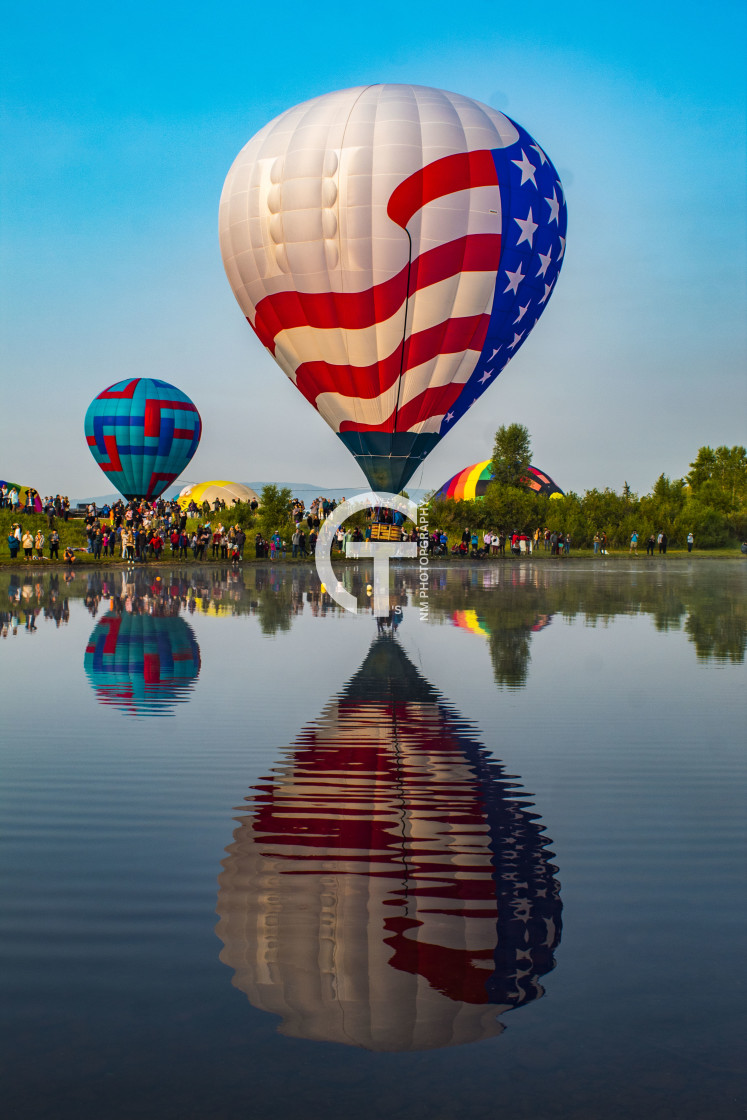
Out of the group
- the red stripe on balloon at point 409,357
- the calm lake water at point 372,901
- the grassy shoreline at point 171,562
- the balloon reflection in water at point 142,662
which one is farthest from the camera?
the grassy shoreline at point 171,562

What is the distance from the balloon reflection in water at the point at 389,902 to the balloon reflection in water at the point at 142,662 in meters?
2.80

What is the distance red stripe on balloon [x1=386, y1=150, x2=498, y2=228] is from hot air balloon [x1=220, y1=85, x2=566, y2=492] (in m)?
0.03

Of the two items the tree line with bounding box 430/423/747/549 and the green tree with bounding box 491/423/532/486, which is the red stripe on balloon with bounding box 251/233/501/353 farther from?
the green tree with bounding box 491/423/532/486

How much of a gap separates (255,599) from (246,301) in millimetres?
8959

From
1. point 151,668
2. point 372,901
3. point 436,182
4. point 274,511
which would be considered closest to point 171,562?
point 274,511

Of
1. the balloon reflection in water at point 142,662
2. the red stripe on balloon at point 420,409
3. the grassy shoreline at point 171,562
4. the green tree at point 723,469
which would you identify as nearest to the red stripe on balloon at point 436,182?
the red stripe on balloon at point 420,409

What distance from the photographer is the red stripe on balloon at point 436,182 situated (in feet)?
75.0

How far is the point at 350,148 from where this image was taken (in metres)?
23.3

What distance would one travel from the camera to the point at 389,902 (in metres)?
3.88

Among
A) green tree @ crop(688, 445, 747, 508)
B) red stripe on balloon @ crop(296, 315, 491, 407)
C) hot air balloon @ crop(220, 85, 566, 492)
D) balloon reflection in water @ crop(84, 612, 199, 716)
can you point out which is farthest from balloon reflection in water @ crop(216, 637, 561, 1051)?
green tree @ crop(688, 445, 747, 508)

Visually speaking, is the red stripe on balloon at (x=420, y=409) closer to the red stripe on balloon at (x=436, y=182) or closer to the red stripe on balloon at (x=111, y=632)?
the red stripe on balloon at (x=436, y=182)

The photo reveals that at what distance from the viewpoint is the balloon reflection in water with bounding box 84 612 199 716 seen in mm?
8711

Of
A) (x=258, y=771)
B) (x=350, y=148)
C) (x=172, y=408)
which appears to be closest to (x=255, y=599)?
(x=350, y=148)

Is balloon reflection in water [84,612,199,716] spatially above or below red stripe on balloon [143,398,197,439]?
below
